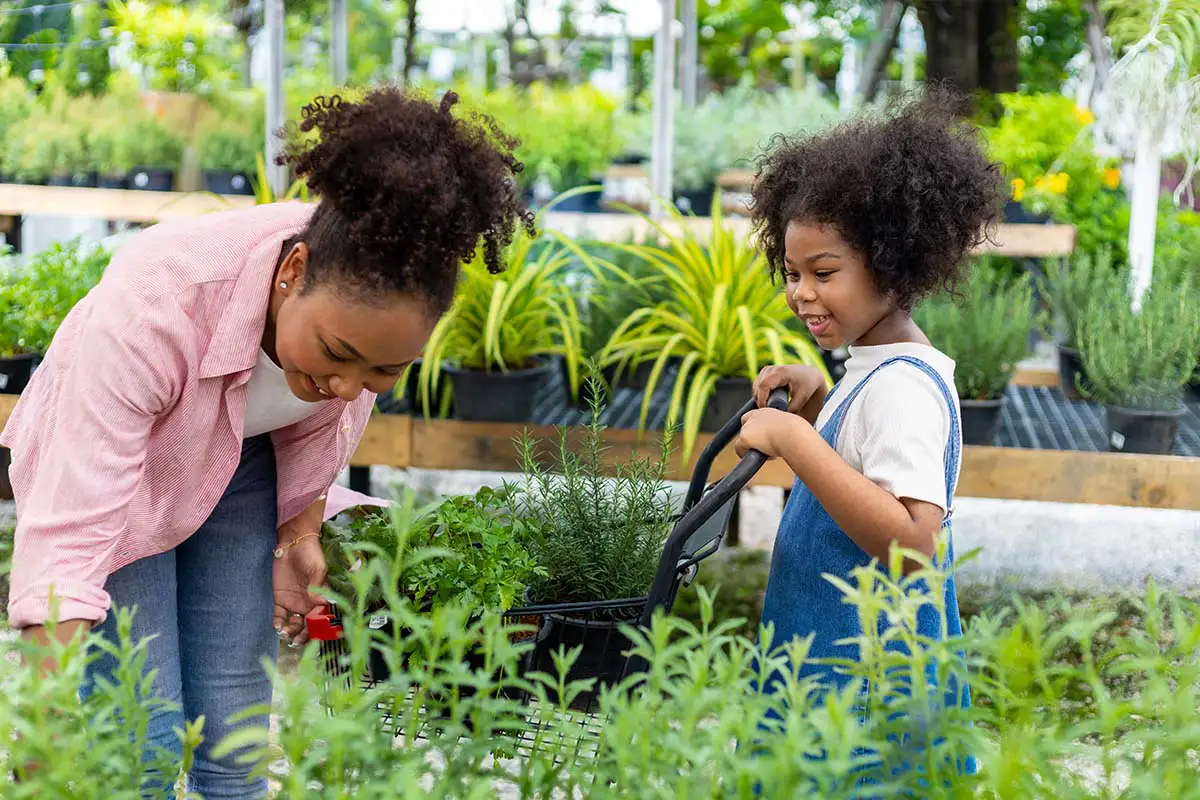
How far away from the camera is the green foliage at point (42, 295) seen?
11.0 ft

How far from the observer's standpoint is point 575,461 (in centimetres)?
183

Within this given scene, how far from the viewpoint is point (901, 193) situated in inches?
68.1

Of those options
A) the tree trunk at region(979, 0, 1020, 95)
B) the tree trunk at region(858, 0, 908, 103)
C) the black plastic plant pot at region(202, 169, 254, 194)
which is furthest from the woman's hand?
the tree trunk at region(858, 0, 908, 103)

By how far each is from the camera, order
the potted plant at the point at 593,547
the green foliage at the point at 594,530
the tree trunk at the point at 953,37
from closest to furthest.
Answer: the potted plant at the point at 593,547 < the green foliage at the point at 594,530 < the tree trunk at the point at 953,37

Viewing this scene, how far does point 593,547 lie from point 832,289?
0.48 m

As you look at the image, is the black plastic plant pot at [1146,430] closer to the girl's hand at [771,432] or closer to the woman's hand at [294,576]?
the girl's hand at [771,432]

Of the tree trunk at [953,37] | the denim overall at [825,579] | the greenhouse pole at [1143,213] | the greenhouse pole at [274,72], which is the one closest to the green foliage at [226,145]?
the greenhouse pole at [274,72]

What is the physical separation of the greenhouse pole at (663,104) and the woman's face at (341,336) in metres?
2.57

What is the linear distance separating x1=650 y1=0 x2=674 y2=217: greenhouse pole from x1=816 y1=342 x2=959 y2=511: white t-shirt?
235 cm

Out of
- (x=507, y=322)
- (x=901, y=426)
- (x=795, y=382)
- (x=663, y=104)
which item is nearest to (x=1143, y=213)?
(x=663, y=104)

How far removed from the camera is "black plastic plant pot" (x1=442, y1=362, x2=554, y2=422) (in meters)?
3.20

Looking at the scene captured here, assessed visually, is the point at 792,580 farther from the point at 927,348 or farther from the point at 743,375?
the point at 743,375

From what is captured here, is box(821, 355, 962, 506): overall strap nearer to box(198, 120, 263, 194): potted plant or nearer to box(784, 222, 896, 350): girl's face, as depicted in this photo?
box(784, 222, 896, 350): girl's face

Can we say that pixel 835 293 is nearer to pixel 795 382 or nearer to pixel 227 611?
pixel 795 382
